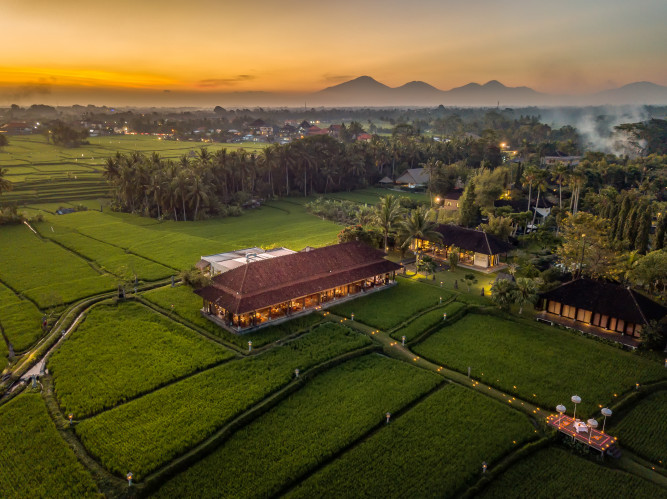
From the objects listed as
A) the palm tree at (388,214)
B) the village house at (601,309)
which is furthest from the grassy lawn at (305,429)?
the palm tree at (388,214)

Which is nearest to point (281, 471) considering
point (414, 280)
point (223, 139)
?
point (414, 280)

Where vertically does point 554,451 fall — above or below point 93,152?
below

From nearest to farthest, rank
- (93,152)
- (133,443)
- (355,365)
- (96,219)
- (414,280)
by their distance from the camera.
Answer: (133,443) < (355,365) < (414,280) < (96,219) < (93,152)

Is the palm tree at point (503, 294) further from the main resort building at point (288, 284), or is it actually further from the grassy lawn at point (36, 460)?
the grassy lawn at point (36, 460)

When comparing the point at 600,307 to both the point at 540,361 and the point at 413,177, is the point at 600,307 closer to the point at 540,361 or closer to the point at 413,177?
the point at 540,361

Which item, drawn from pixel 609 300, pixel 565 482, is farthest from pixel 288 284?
pixel 609 300

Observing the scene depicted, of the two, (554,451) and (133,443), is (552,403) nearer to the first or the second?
(554,451)
